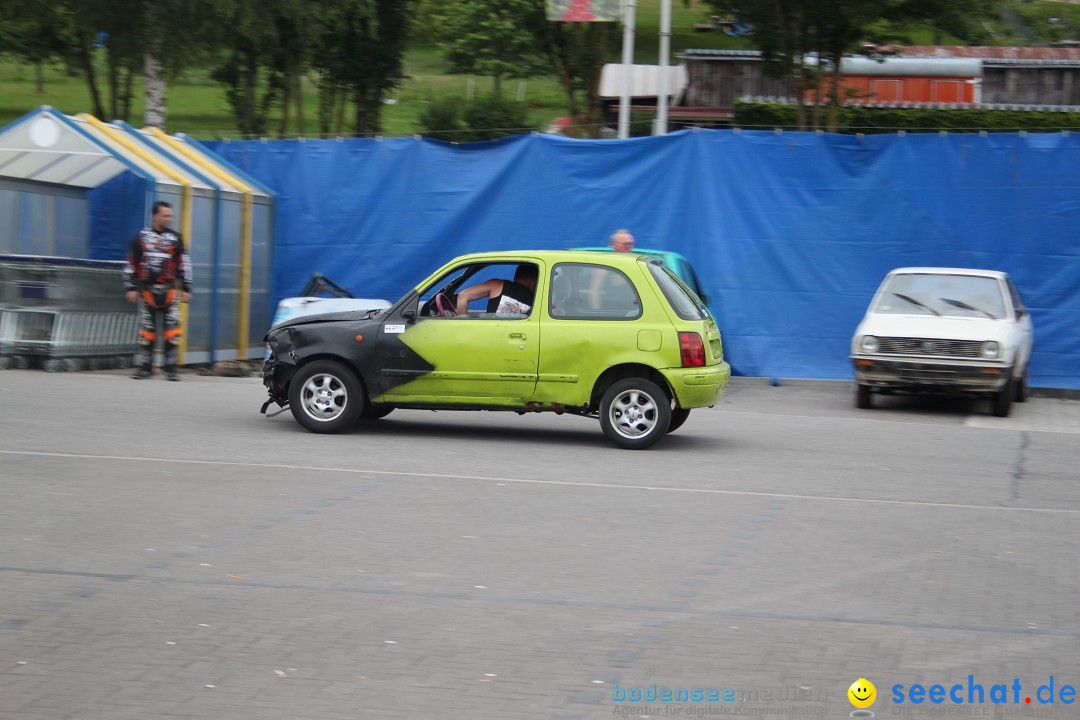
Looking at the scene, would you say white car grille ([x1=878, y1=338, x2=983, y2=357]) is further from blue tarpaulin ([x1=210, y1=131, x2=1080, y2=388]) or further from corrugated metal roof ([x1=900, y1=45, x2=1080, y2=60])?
corrugated metal roof ([x1=900, y1=45, x2=1080, y2=60])

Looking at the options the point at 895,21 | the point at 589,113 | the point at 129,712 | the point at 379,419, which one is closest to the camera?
the point at 129,712

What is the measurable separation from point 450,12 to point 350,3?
22.3 m

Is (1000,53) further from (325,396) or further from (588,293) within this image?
(325,396)

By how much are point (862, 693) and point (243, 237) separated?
567 inches

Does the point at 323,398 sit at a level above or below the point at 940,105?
below

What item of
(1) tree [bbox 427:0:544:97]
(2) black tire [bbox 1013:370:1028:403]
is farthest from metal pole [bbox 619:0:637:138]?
(1) tree [bbox 427:0:544:97]

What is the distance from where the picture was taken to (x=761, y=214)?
53.4ft

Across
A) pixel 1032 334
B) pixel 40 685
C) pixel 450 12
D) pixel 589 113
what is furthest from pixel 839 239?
pixel 450 12

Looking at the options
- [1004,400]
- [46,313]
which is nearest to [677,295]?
[1004,400]

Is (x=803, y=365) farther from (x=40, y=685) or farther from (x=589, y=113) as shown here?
(x=589, y=113)

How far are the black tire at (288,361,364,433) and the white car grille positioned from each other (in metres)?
6.27

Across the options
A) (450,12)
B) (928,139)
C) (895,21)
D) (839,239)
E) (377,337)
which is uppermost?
(450,12)

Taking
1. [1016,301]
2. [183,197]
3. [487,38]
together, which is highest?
[487,38]

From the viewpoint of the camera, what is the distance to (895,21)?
20500mm
